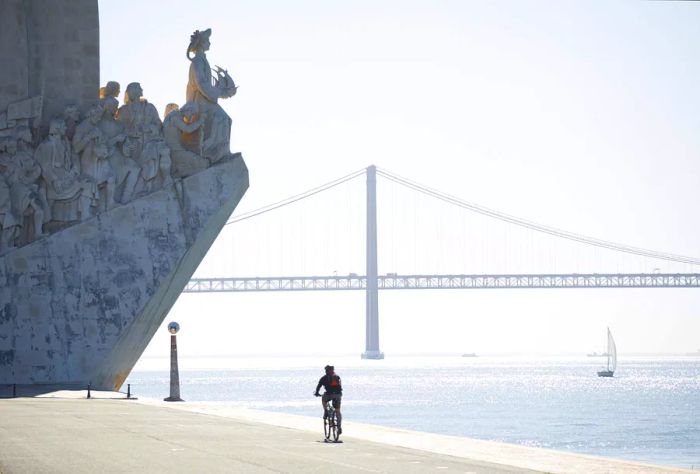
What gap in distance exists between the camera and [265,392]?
215ft

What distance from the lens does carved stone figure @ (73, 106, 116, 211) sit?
24.6 meters

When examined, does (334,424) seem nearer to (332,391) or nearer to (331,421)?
(331,421)

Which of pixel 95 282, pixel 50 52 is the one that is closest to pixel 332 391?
pixel 95 282

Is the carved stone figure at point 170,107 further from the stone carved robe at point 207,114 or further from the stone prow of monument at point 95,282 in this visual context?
the stone prow of monument at point 95,282

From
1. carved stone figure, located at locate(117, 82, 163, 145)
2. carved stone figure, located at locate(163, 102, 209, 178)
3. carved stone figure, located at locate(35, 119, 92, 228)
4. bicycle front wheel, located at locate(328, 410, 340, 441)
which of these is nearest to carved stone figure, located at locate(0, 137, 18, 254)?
carved stone figure, located at locate(35, 119, 92, 228)

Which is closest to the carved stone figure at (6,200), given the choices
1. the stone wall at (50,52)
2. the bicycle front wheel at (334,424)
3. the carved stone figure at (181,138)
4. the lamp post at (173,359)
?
the stone wall at (50,52)

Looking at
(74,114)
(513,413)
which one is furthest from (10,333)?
(513,413)

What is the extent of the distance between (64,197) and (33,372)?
2988 millimetres

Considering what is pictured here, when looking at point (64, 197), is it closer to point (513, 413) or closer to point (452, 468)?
point (452, 468)

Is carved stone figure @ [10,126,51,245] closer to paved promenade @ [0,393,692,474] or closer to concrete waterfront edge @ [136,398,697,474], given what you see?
concrete waterfront edge @ [136,398,697,474]

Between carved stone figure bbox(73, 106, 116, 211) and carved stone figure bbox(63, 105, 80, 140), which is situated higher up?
carved stone figure bbox(63, 105, 80, 140)

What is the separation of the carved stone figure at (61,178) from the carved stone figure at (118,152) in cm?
61

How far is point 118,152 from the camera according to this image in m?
25.1

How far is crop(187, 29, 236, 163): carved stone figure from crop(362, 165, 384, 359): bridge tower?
55019 mm
